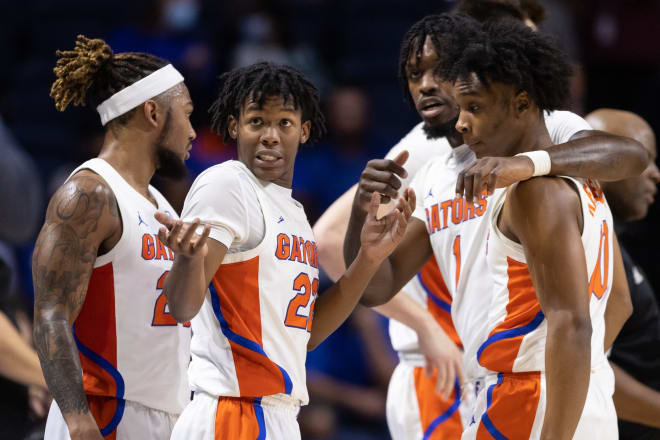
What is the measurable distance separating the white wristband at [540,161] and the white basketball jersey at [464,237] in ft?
1.12

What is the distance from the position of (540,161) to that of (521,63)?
0.37 meters

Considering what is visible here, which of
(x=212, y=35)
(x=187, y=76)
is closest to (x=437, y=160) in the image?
(x=187, y=76)

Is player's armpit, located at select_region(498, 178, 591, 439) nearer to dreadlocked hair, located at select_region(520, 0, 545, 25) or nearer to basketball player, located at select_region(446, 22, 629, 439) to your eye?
basketball player, located at select_region(446, 22, 629, 439)

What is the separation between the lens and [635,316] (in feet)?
14.0

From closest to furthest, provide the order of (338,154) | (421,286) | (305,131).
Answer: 1. (305,131)
2. (421,286)
3. (338,154)

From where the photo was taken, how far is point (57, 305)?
3.16 m

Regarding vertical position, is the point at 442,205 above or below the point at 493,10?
below

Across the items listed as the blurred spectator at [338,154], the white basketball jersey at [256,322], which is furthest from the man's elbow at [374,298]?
the blurred spectator at [338,154]

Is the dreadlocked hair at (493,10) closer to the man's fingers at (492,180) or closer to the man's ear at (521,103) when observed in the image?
the man's ear at (521,103)

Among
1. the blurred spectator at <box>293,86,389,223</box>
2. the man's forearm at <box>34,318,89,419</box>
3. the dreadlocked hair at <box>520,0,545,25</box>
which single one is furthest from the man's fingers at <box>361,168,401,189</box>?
the blurred spectator at <box>293,86,389,223</box>

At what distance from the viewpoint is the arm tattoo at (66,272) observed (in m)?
3.10

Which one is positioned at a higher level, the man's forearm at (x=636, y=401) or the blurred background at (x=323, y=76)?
the blurred background at (x=323, y=76)

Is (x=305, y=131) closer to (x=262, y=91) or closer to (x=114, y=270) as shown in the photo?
(x=262, y=91)

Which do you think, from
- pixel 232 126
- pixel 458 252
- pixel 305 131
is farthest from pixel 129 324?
pixel 458 252
